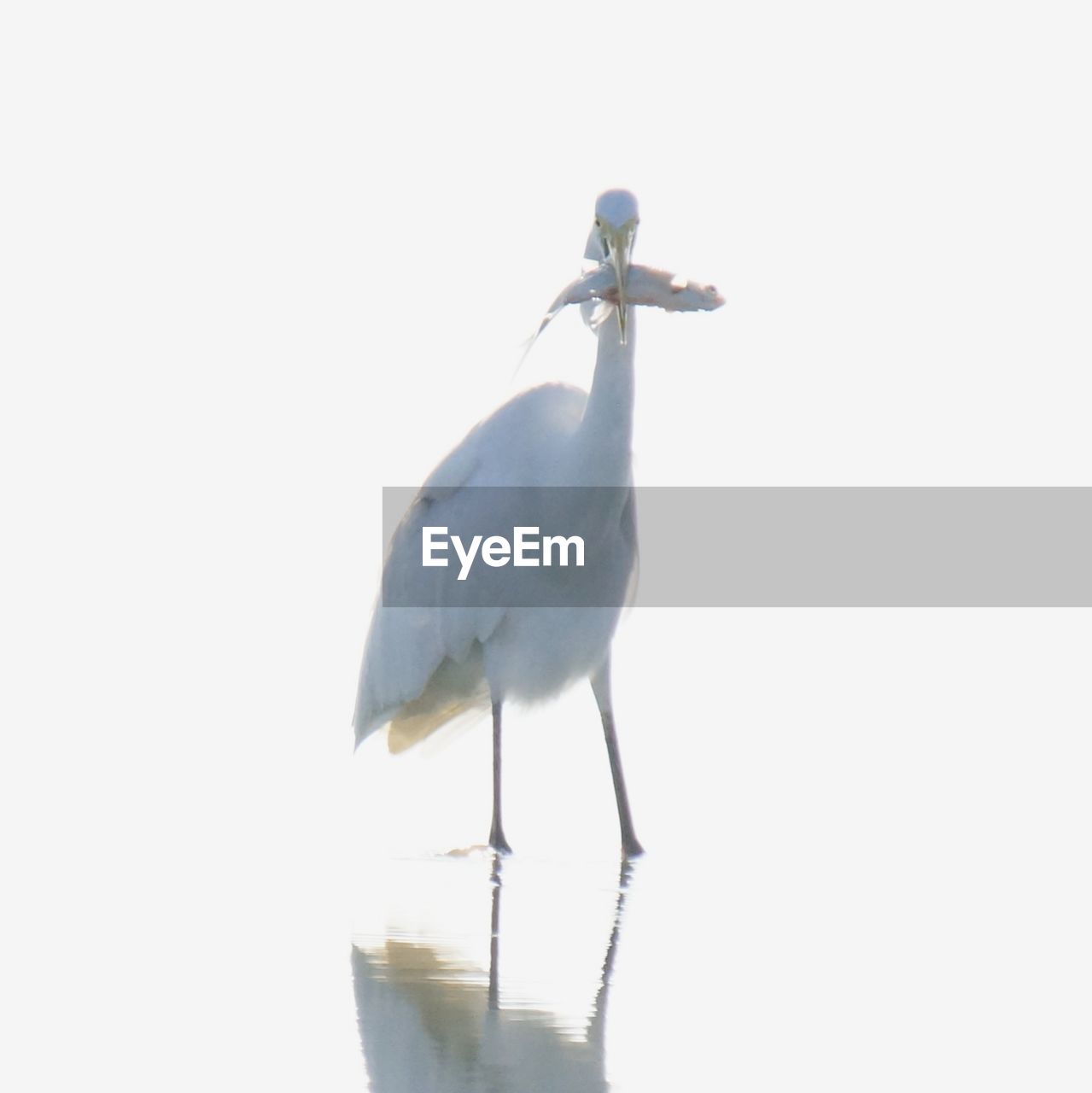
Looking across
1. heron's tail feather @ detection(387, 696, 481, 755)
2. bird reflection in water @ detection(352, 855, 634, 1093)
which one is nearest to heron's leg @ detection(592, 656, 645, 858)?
heron's tail feather @ detection(387, 696, 481, 755)

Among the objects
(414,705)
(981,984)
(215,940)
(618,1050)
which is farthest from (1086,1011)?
(414,705)

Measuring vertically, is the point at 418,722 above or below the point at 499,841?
above

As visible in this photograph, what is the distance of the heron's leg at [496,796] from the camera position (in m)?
8.12

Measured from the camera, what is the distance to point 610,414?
7.79m

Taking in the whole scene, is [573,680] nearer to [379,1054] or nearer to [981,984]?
[981,984]

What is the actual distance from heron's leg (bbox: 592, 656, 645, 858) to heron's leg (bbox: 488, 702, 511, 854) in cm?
43

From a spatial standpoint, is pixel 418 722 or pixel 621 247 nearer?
pixel 621 247

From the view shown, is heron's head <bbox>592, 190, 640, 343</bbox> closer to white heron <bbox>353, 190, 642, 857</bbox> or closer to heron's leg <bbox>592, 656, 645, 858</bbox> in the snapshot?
white heron <bbox>353, 190, 642, 857</bbox>

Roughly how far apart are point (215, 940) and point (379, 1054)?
63.8 inches

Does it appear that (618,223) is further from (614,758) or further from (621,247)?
(614,758)

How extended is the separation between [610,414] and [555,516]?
0.57 meters

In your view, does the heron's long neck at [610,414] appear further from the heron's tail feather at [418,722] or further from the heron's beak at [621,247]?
the heron's tail feather at [418,722]

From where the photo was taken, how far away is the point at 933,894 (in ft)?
22.2

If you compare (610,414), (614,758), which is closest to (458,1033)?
(610,414)
